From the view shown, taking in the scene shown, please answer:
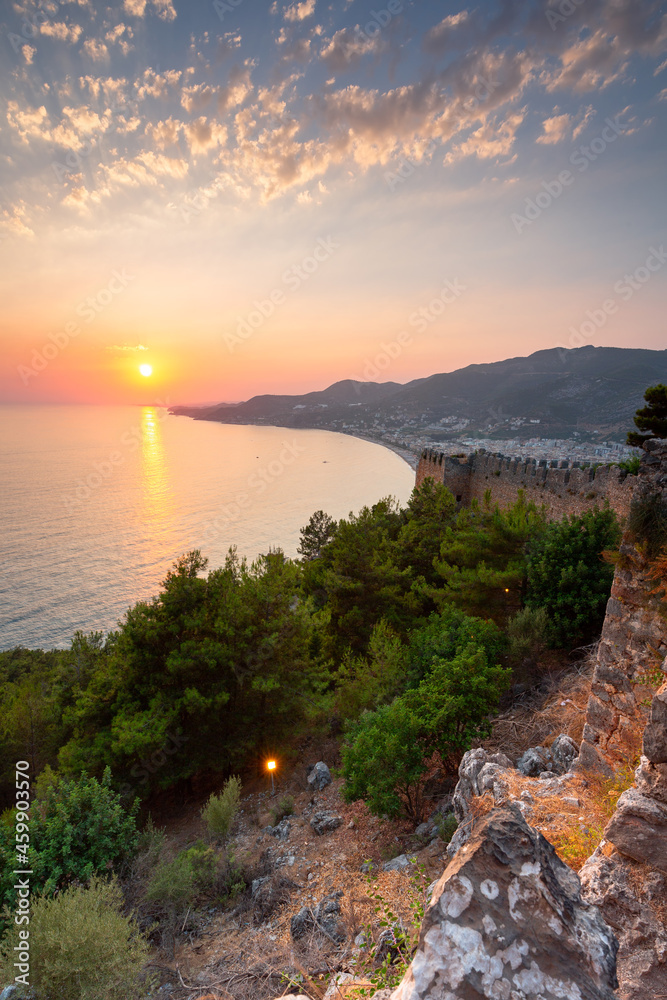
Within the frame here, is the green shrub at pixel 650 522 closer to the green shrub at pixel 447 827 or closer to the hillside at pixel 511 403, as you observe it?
the green shrub at pixel 447 827

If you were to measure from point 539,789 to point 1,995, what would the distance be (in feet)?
19.9

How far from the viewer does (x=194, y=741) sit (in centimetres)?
1174

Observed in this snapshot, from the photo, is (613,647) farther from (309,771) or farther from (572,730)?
(309,771)

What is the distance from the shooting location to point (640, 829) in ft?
11.3

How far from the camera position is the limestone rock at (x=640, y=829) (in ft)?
11.0

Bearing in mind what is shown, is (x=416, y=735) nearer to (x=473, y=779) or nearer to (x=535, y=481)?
(x=473, y=779)

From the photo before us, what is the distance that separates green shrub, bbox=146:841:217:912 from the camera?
6.45m

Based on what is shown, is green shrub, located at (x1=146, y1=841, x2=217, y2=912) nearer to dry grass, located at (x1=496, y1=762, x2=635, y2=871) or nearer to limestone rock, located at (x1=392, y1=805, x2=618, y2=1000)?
dry grass, located at (x1=496, y1=762, x2=635, y2=871)

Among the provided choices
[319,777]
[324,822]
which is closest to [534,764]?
[324,822]

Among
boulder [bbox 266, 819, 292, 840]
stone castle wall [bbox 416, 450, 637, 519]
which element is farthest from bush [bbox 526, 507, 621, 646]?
boulder [bbox 266, 819, 292, 840]

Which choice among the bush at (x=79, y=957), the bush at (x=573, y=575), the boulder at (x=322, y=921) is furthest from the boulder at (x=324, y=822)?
the bush at (x=573, y=575)

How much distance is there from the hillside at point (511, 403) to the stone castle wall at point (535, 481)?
1818 inches

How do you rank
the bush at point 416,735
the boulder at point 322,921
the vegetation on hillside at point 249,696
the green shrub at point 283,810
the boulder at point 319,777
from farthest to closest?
the boulder at point 319,777 → the green shrub at point 283,810 → the bush at point 416,735 → the vegetation on hillside at point 249,696 → the boulder at point 322,921

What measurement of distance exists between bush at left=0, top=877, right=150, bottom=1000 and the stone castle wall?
39.7 feet
